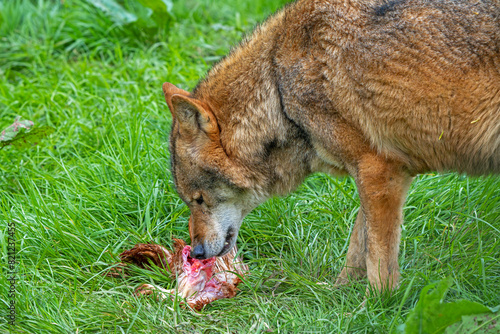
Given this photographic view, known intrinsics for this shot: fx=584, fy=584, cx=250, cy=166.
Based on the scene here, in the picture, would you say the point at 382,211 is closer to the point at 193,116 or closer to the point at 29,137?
the point at 193,116

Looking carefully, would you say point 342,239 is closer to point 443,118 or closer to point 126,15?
point 443,118

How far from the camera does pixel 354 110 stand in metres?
3.51

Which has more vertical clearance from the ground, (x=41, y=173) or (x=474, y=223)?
(x=41, y=173)

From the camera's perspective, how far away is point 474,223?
168 inches

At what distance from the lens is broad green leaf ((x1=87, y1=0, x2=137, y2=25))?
7180 mm

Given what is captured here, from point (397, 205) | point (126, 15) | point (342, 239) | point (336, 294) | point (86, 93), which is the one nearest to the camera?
point (397, 205)

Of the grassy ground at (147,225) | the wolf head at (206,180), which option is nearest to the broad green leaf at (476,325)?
the grassy ground at (147,225)

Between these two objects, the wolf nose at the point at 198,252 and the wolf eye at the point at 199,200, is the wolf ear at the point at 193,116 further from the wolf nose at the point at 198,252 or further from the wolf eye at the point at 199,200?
the wolf nose at the point at 198,252

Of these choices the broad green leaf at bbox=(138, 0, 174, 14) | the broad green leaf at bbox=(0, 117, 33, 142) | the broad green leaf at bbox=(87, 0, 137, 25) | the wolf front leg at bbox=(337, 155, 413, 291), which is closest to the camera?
the wolf front leg at bbox=(337, 155, 413, 291)

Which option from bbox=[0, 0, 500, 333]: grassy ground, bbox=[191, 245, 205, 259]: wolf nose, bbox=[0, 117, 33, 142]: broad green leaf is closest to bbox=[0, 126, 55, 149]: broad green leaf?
bbox=[0, 117, 33, 142]: broad green leaf

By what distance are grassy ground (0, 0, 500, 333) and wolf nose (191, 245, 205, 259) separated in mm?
329

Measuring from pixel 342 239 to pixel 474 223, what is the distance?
0.97 metres

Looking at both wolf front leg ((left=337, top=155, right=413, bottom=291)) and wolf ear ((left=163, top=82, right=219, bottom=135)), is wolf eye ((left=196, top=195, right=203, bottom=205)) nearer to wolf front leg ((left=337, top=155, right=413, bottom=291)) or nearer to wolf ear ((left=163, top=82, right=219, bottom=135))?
wolf ear ((left=163, top=82, right=219, bottom=135))

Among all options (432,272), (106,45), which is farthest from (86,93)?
(432,272)
